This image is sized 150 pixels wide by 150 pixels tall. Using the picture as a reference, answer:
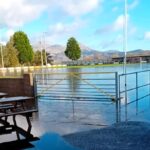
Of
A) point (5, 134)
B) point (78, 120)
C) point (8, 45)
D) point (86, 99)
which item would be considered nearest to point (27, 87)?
point (86, 99)

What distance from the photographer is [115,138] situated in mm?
6531

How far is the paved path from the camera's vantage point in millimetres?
6010

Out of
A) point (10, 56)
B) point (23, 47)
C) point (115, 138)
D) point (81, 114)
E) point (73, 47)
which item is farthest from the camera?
point (73, 47)

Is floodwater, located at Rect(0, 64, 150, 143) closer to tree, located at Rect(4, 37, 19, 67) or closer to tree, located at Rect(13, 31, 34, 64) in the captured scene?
tree, located at Rect(4, 37, 19, 67)

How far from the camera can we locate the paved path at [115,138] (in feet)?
19.7

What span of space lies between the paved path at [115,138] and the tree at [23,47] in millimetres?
70299

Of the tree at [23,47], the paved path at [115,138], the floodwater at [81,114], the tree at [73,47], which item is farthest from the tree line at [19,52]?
the paved path at [115,138]

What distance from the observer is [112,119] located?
8.88 metres

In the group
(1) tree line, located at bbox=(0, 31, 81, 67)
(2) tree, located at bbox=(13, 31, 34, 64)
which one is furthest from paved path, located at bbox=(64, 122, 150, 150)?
(2) tree, located at bbox=(13, 31, 34, 64)

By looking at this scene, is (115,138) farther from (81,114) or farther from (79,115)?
(81,114)

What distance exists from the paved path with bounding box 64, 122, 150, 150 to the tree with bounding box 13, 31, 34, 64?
70.3 meters

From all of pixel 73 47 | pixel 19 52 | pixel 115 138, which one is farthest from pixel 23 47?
pixel 115 138

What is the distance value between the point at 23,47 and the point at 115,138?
72045 millimetres

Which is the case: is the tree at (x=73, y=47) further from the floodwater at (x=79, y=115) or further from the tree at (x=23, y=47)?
the floodwater at (x=79, y=115)
